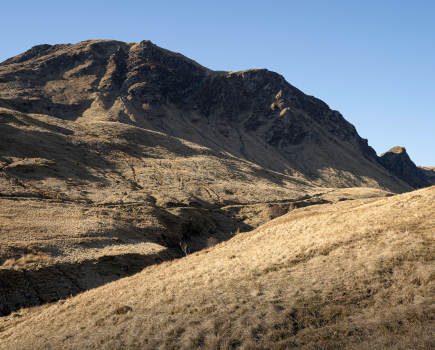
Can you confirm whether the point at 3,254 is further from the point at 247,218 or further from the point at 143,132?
the point at 143,132

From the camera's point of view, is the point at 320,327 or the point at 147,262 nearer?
the point at 320,327

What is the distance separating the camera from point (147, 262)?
3319cm

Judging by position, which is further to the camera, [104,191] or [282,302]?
[104,191]

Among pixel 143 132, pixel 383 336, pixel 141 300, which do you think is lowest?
pixel 141 300

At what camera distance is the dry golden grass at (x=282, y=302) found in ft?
37.1

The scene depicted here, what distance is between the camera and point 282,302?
14102 millimetres

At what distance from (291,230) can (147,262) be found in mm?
17156

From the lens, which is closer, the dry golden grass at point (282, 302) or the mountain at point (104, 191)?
the dry golden grass at point (282, 302)

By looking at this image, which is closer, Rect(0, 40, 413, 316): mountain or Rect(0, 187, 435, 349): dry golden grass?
Rect(0, 187, 435, 349): dry golden grass

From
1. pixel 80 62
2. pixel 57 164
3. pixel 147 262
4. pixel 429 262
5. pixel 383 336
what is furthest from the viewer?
pixel 80 62

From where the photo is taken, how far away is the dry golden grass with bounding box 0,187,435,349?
445 inches

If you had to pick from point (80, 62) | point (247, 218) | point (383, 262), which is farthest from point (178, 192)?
point (80, 62)

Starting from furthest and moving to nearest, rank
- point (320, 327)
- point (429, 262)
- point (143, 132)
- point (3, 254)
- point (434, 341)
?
1. point (143, 132)
2. point (3, 254)
3. point (429, 262)
4. point (320, 327)
5. point (434, 341)

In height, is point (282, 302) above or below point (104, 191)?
above
